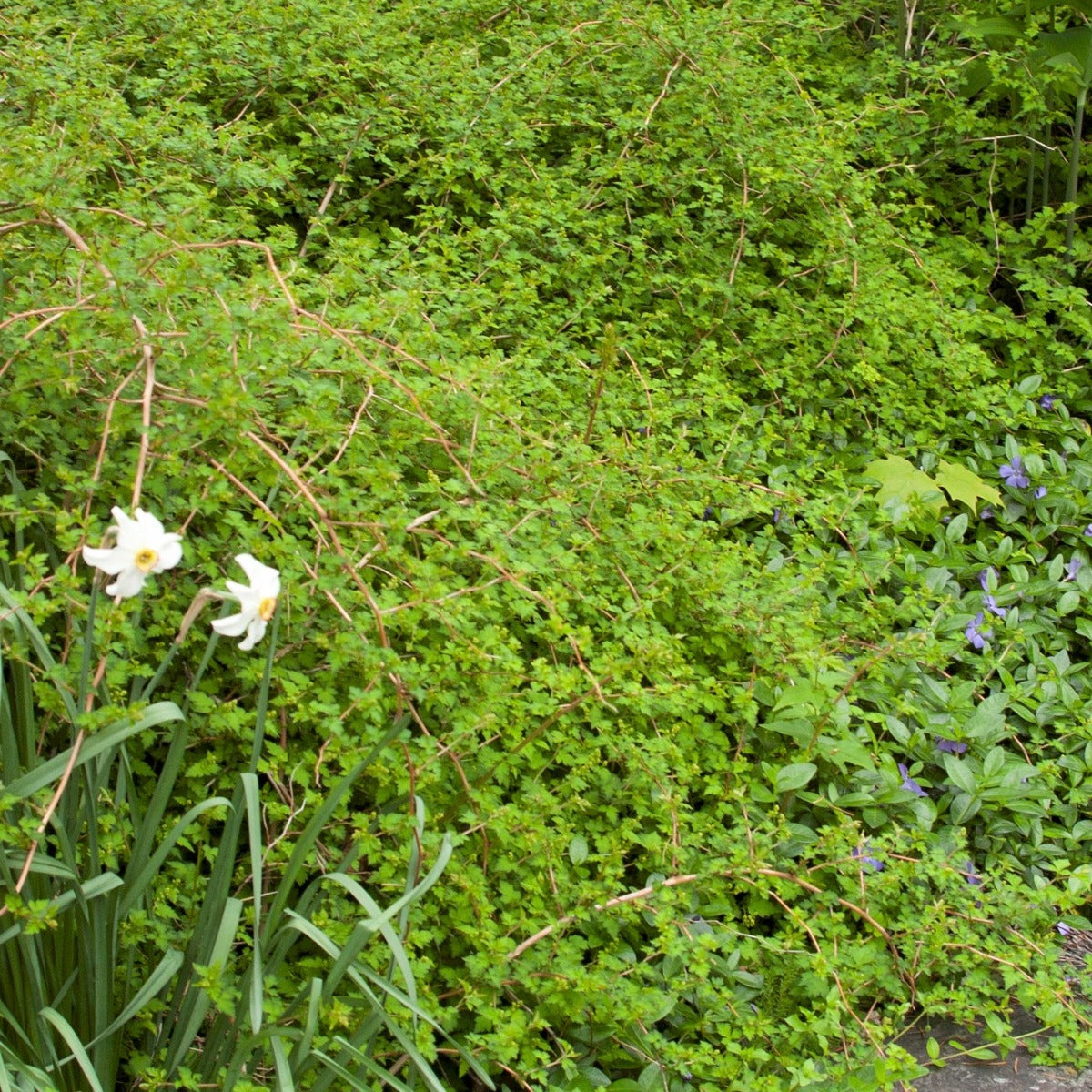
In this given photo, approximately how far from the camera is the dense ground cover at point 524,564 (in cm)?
216

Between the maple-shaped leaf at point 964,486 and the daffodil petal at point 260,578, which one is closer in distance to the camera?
the daffodil petal at point 260,578

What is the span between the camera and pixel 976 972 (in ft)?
9.05

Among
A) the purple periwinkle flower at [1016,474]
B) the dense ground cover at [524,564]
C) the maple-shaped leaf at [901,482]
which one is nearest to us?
the dense ground cover at [524,564]

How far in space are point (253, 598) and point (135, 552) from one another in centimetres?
18

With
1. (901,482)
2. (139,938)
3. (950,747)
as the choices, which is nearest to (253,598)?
(139,938)

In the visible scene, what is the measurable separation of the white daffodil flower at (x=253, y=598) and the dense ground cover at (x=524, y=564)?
0.22 meters

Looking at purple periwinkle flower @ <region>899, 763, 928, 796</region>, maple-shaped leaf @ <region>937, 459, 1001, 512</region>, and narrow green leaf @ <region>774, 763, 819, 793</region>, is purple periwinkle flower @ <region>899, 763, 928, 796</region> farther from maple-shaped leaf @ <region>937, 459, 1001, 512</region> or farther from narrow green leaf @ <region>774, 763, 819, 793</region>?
maple-shaped leaf @ <region>937, 459, 1001, 512</region>

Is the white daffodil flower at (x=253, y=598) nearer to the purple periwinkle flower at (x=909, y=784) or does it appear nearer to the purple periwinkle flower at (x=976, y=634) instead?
the purple periwinkle flower at (x=909, y=784)

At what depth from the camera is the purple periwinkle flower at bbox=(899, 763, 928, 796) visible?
3.12 metres

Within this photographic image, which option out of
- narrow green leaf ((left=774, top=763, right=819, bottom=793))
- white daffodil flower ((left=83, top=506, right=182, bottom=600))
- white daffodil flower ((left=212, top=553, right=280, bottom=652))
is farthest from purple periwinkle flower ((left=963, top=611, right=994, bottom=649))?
white daffodil flower ((left=83, top=506, right=182, bottom=600))

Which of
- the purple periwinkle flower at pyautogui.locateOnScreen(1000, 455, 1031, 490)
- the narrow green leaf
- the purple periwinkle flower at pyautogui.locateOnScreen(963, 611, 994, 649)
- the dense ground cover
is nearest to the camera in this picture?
the dense ground cover

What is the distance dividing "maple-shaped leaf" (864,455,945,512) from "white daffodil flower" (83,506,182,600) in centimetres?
268

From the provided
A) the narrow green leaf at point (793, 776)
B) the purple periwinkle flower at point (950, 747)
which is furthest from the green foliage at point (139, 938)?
the purple periwinkle flower at point (950, 747)

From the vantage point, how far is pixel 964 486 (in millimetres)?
4113
